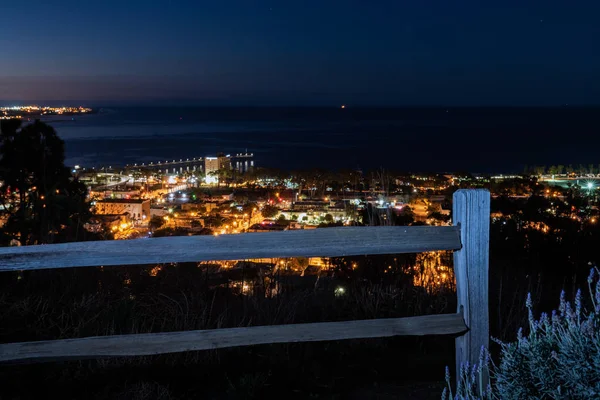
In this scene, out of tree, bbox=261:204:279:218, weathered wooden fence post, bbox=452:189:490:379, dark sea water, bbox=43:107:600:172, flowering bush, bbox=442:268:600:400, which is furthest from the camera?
dark sea water, bbox=43:107:600:172

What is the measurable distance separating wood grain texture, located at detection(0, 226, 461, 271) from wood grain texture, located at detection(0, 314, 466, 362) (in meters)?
0.40

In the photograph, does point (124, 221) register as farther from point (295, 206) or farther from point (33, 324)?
point (33, 324)

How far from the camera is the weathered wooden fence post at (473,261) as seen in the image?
2.93 metres

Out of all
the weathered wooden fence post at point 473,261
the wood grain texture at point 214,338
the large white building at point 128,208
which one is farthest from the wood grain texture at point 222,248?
the large white building at point 128,208

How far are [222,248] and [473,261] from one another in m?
1.28

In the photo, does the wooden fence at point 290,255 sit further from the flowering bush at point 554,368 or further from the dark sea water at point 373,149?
the dark sea water at point 373,149

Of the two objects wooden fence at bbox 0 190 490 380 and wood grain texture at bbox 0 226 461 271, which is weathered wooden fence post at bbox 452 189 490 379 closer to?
wooden fence at bbox 0 190 490 380

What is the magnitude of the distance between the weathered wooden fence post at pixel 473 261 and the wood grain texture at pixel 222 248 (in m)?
0.13

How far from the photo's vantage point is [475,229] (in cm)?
294

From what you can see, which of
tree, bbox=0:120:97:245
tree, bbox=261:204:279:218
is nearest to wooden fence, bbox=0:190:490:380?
tree, bbox=0:120:97:245

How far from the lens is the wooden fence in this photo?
2.74 m

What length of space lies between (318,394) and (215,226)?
7.86m

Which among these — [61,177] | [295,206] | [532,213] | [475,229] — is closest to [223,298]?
[475,229]

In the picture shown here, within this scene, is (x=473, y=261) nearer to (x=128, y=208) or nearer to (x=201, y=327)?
(x=201, y=327)
